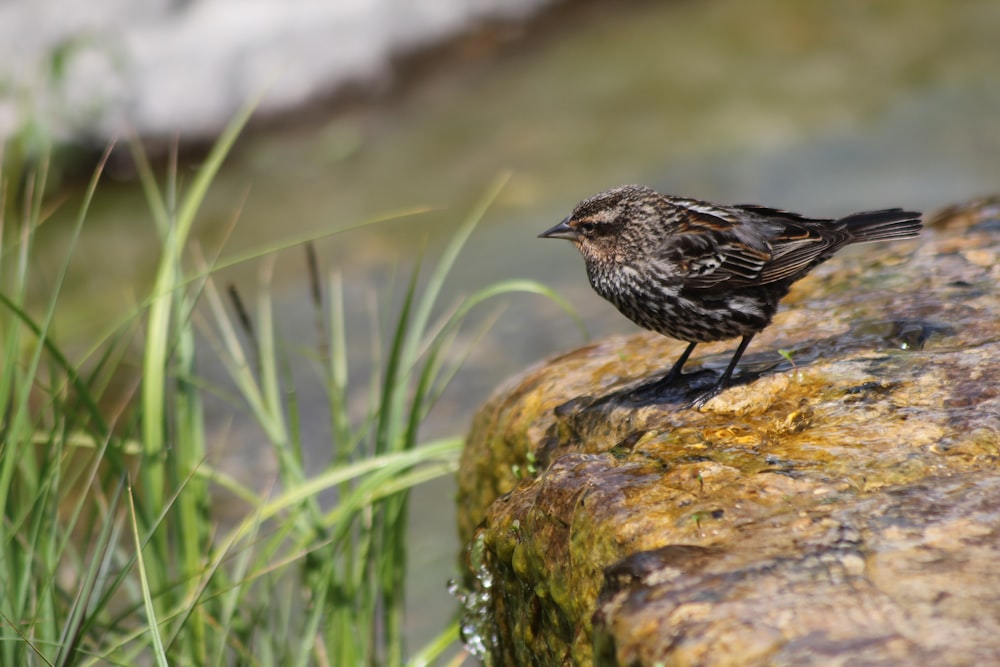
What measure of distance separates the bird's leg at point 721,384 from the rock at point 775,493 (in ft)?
0.11

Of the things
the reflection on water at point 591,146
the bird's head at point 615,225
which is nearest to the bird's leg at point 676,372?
the bird's head at point 615,225

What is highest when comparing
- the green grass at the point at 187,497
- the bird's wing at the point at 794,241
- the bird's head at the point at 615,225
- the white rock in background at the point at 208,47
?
the white rock in background at the point at 208,47

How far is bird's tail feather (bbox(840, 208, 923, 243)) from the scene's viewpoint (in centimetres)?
400

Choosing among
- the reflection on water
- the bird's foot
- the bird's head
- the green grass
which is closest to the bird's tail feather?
the bird's head

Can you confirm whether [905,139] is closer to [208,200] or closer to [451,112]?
[451,112]

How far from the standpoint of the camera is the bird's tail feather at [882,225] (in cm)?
400

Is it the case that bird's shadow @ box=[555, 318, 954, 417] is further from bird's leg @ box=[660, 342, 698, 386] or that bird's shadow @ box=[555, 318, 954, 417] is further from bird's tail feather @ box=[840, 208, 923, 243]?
bird's tail feather @ box=[840, 208, 923, 243]

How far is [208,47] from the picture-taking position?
36.3ft

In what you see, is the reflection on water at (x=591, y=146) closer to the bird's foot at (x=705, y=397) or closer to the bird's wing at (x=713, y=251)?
the bird's wing at (x=713, y=251)

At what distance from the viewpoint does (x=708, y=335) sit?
3773mm

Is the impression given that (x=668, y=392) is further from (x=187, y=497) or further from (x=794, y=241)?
(x=187, y=497)

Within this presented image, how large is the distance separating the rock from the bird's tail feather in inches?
7.8

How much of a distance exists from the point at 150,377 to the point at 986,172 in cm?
660

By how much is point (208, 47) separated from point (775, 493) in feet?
31.6
